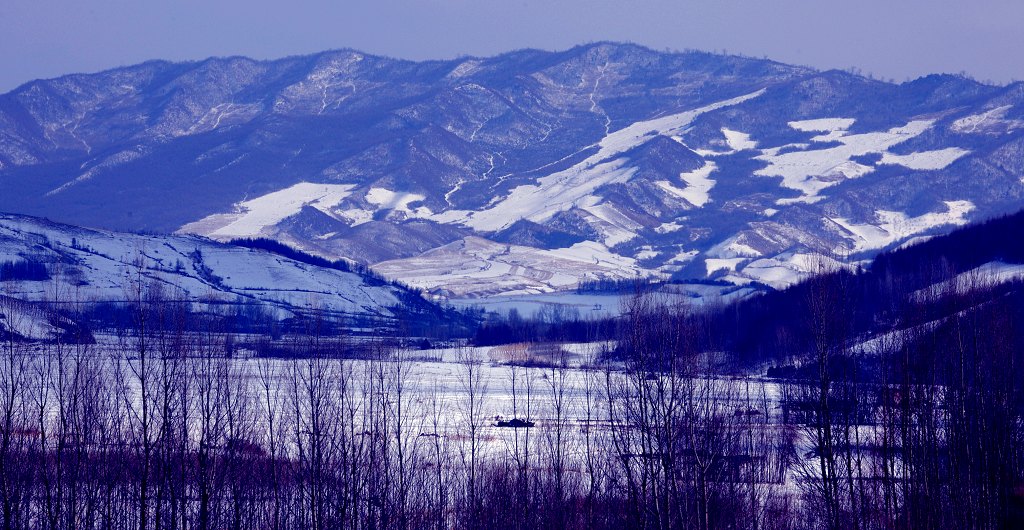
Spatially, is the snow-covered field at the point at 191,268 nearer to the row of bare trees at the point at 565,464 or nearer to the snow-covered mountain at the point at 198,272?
the snow-covered mountain at the point at 198,272

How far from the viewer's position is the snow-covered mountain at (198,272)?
143750 mm

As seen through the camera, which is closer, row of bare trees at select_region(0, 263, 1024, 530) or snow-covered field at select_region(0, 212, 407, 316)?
row of bare trees at select_region(0, 263, 1024, 530)

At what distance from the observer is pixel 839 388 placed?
6234 cm

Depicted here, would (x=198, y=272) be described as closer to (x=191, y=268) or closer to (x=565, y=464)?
(x=191, y=268)

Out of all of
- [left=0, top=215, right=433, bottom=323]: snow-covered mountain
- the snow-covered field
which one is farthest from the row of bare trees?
the snow-covered field

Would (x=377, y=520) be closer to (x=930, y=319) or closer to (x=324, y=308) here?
(x=930, y=319)

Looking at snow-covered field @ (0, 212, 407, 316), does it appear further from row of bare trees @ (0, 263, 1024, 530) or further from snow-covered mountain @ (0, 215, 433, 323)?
row of bare trees @ (0, 263, 1024, 530)

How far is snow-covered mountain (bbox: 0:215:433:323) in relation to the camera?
14375 cm

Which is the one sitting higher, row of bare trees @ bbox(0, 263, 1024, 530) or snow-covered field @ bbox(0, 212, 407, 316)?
snow-covered field @ bbox(0, 212, 407, 316)

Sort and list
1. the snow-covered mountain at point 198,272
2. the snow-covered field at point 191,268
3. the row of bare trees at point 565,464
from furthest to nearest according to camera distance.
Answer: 1. the snow-covered field at point 191,268
2. the snow-covered mountain at point 198,272
3. the row of bare trees at point 565,464

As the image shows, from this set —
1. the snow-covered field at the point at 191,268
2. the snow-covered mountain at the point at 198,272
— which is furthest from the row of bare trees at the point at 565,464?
the snow-covered field at the point at 191,268

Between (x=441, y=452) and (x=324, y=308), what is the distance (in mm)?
99446

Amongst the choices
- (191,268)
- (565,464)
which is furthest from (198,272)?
(565,464)

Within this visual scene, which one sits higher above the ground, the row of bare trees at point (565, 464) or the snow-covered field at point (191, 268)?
the snow-covered field at point (191, 268)
